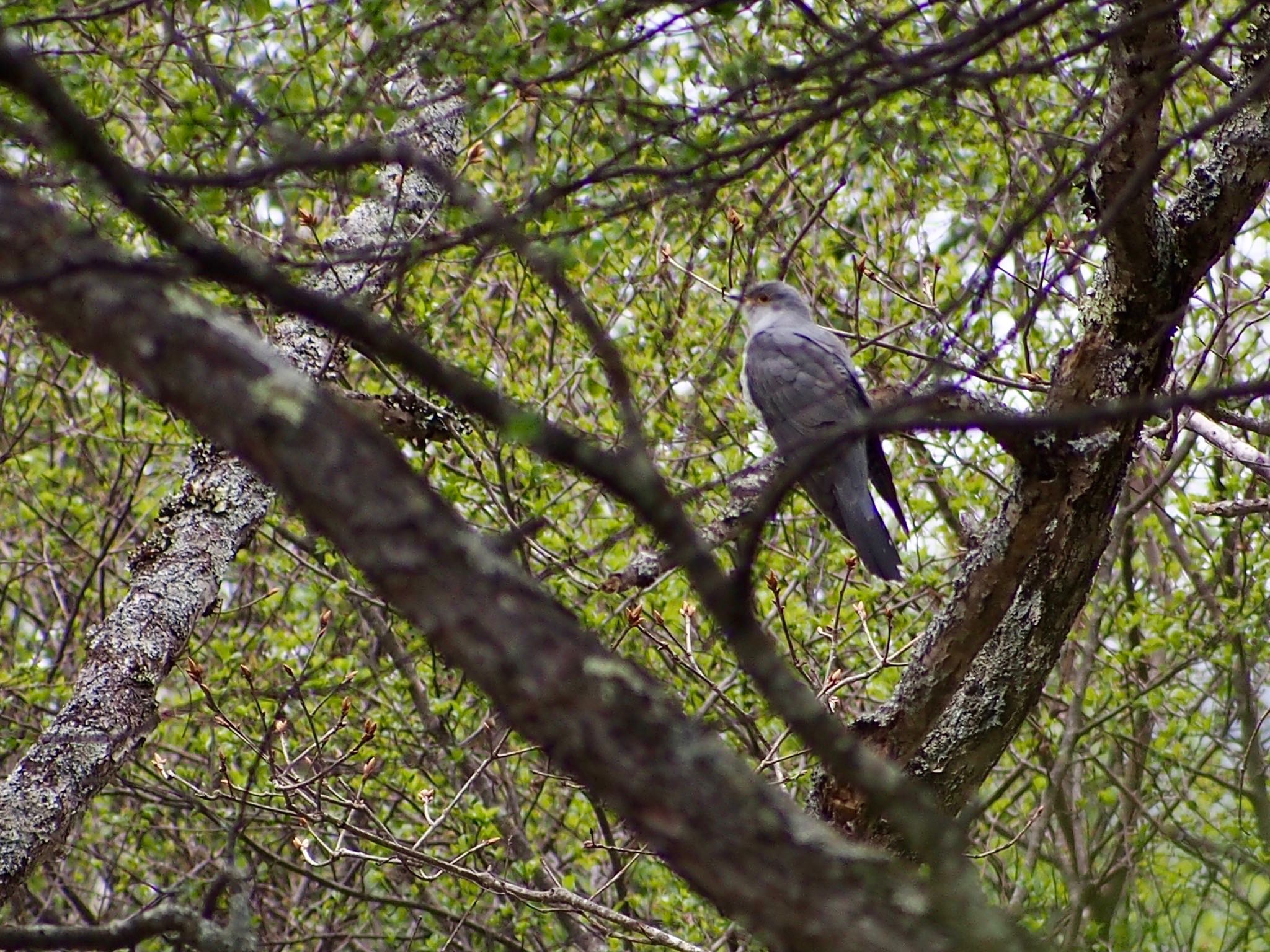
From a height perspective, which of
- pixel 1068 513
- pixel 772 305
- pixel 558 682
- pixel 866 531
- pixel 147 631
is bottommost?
pixel 558 682

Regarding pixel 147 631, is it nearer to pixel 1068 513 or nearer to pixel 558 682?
pixel 1068 513

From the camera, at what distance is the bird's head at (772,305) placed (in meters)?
5.90

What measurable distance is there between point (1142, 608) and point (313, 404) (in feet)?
17.1

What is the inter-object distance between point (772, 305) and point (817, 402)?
82cm

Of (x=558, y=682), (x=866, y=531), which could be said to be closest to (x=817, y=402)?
(x=866, y=531)

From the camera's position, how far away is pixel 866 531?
478cm

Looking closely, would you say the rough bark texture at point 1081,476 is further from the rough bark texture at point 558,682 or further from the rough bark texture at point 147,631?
the rough bark texture at point 558,682

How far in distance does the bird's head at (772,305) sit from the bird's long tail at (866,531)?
4.13 feet

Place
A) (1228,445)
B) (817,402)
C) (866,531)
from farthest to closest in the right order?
(817,402)
(866,531)
(1228,445)

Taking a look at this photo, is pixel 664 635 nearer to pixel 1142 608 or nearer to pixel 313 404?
pixel 1142 608

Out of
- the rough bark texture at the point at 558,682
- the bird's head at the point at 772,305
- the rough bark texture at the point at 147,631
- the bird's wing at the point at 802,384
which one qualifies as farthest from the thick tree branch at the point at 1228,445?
the rough bark texture at the point at 558,682

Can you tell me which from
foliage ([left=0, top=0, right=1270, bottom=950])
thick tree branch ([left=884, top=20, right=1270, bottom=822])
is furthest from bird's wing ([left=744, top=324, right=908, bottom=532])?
thick tree branch ([left=884, top=20, right=1270, bottom=822])

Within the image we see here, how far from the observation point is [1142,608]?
18.9 feet

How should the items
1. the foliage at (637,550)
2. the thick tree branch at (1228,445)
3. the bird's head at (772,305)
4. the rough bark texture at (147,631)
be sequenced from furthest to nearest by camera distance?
the bird's head at (772,305), the foliage at (637,550), the thick tree branch at (1228,445), the rough bark texture at (147,631)
